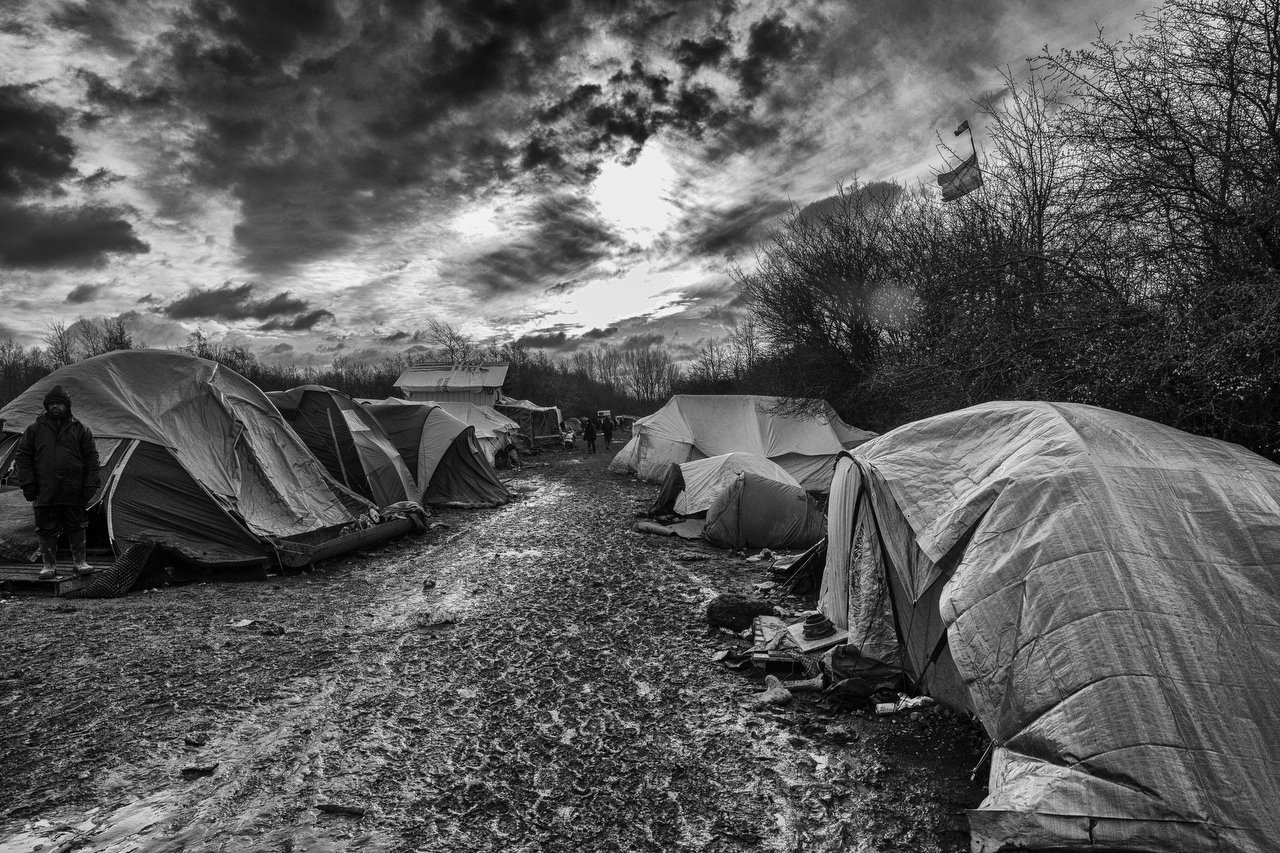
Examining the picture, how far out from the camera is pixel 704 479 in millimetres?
13586

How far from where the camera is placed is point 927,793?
12.8ft

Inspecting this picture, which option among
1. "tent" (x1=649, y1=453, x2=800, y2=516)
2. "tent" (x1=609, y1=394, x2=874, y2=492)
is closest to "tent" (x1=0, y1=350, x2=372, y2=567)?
"tent" (x1=649, y1=453, x2=800, y2=516)

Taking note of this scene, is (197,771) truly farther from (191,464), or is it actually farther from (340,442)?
(340,442)

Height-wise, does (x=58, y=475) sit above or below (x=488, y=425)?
below

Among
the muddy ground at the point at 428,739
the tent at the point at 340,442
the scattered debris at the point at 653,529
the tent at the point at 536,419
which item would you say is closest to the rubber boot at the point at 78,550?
the muddy ground at the point at 428,739

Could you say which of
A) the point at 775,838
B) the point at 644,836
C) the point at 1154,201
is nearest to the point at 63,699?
the point at 644,836

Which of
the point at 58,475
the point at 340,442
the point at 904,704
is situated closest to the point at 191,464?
the point at 58,475

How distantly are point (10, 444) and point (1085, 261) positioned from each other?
1420 centimetres

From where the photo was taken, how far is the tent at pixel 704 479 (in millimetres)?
12891

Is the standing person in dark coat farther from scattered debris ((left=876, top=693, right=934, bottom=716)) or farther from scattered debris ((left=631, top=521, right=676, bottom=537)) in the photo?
scattered debris ((left=876, top=693, right=934, bottom=716))

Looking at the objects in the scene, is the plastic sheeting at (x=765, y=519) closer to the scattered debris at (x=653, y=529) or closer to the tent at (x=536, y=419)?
the scattered debris at (x=653, y=529)

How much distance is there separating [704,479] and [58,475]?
10190 mm

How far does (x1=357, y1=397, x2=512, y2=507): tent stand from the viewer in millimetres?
16984

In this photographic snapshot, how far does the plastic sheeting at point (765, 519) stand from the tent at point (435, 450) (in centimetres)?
759
